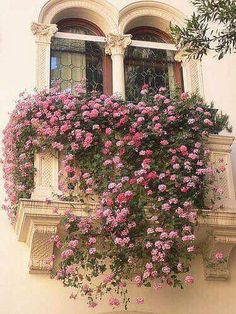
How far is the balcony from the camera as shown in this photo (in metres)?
8.49

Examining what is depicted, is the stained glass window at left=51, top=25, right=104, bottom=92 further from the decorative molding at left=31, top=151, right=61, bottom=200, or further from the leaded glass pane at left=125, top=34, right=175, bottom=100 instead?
the decorative molding at left=31, top=151, right=61, bottom=200

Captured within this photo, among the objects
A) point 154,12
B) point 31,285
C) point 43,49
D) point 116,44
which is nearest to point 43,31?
point 43,49

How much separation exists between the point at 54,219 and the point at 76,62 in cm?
318

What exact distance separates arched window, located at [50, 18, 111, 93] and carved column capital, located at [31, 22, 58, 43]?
17 centimetres

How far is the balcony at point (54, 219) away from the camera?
849 cm

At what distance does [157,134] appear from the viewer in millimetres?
8883

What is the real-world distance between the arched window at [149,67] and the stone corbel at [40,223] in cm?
272

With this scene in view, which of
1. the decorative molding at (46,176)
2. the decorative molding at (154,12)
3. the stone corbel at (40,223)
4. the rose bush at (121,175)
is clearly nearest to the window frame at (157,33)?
the decorative molding at (154,12)

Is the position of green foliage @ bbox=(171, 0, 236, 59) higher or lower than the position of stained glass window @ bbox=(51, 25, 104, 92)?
lower

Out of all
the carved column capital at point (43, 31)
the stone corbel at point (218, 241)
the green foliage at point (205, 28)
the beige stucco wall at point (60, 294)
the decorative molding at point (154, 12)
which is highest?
the decorative molding at point (154, 12)

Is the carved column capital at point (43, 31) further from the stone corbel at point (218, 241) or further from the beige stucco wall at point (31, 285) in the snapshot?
the stone corbel at point (218, 241)

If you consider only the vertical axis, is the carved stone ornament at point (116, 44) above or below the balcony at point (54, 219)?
above

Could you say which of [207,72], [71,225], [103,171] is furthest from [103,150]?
Result: [207,72]

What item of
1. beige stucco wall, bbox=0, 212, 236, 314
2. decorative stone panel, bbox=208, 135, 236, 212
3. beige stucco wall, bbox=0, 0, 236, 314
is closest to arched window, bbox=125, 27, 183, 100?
beige stucco wall, bbox=0, 0, 236, 314
